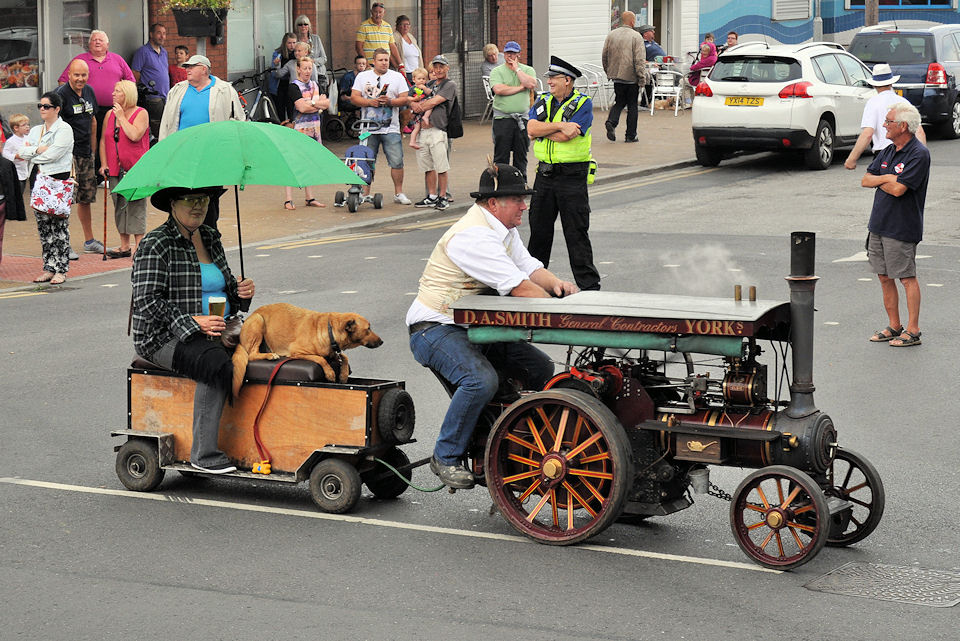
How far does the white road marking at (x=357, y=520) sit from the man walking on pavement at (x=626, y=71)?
1888 cm

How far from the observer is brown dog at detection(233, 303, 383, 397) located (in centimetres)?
727

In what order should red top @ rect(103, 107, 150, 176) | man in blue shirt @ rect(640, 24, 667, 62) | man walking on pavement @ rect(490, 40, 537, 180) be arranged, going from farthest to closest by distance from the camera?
man in blue shirt @ rect(640, 24, 667, 62) → man walking on pavement @ rect(490, 40, 537, 180) → red top @ rect(103, 107, 150, 176)

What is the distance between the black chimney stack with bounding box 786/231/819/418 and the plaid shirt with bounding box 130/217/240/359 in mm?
2982

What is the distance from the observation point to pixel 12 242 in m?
16.5

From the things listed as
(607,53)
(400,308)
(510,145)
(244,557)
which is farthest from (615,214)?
(244,557)

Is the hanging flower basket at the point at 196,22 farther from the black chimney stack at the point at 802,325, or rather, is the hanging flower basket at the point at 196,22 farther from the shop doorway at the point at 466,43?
the black chimney stack at the point at 802,325

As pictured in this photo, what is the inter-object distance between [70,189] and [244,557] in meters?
8.29

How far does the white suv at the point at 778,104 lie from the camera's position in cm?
2119

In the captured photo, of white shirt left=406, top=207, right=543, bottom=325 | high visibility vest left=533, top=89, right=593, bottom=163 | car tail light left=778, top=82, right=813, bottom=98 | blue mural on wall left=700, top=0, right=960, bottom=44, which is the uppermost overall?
blue mural on wall left=700, top=0, right=960, bottom=44

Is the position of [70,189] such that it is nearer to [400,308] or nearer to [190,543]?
[400,308]

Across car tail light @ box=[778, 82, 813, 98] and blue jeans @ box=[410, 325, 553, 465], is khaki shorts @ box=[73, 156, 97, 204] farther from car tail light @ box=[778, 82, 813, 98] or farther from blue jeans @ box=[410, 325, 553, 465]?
car tail light @ box=[778, 82, 813, 98]

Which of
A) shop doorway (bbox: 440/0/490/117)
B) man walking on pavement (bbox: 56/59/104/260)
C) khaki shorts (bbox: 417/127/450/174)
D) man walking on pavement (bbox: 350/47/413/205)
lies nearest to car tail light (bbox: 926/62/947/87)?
shop doorway (bbox: 440/0/490/117)

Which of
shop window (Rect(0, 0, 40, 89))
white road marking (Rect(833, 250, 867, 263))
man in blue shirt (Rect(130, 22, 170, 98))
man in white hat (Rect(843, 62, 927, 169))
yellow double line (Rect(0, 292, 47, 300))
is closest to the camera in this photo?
yellow double line (Rect(0, 292, 47, 300))

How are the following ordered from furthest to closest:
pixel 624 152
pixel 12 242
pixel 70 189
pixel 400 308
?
pixel 624 152 < pixel 12 242 < pixel 70 189 < pixel 400 308
